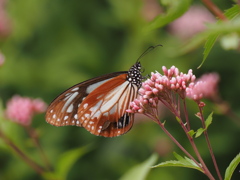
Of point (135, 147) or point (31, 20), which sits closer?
point (135, 147)

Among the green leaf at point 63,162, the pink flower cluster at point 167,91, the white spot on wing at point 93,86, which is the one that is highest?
the white spot on wing at point 93,86

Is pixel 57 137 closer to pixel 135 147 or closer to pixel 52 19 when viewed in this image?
pixel 135 147

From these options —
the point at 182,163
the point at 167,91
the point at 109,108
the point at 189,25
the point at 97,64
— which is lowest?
the point at 182,163

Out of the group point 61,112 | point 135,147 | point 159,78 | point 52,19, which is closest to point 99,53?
point 52,19

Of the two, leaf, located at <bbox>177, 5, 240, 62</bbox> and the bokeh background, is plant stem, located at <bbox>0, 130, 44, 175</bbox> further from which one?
the bokeh background

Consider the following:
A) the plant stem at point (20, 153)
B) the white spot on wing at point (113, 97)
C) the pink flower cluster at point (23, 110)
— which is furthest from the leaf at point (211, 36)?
the pink flower cluster at point (23, 110)

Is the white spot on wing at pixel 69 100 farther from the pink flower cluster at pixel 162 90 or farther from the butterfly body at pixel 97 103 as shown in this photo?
the pink flower cluster at pixel 162 90

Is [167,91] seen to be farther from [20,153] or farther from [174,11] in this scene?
[20,153]

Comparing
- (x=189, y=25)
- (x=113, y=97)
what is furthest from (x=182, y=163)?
(x=189, y=25)
